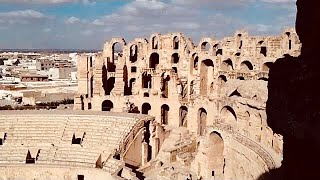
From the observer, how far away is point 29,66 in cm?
10312

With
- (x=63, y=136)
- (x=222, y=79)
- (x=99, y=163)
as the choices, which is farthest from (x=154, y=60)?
(x=99, y=163)

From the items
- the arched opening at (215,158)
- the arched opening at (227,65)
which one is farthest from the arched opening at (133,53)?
the arched opening at (215,158)

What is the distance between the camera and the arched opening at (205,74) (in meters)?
31.7

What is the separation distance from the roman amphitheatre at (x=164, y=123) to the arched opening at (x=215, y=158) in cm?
5

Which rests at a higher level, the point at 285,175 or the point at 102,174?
the point at 285,175

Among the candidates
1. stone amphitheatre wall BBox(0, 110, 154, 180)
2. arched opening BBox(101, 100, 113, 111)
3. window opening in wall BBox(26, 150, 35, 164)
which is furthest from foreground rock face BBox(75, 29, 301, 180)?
window opening in wall BBox(26, 150, 35, 164)

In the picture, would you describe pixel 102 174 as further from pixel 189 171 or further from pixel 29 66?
pixel 29 66

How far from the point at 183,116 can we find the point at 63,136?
9.87 meters

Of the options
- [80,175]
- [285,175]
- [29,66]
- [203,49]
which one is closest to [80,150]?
[80,175]

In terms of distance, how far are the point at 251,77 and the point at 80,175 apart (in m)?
12.2

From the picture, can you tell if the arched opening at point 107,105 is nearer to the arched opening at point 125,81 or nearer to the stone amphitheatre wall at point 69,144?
the arched opening at point 125,81

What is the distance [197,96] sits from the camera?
1047 inches

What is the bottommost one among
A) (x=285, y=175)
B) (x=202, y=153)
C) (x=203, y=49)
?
(x=202, y=153)

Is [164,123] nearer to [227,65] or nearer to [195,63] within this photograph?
[195,63]
